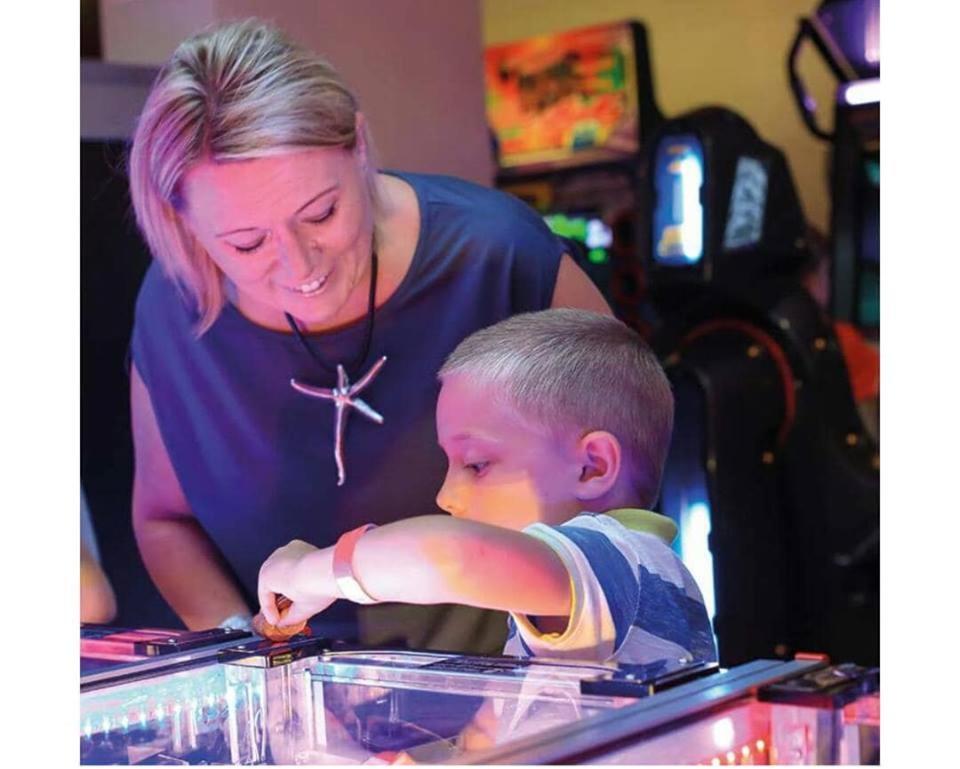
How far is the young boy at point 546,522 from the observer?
4.64ft

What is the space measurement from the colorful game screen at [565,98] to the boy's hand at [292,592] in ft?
7.76

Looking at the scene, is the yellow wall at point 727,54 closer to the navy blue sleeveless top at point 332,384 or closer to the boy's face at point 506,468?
the navy blue sleeveless top at point 332,384

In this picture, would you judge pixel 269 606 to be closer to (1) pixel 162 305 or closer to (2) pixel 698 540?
(1) pixel 162 305

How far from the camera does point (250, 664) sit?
1631 mm

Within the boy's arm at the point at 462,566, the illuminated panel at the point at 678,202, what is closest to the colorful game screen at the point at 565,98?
the illuminated panel at the point at 678,202

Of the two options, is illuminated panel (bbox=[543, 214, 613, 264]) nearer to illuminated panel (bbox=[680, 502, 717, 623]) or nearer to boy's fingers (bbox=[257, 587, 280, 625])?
illuminated panel (bbox=[680, 502, 717, 623])

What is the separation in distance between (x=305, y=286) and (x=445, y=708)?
89 centimetres

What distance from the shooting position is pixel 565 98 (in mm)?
4426

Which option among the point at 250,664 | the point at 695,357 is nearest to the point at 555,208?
the point at 695,357

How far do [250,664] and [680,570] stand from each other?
0.48m

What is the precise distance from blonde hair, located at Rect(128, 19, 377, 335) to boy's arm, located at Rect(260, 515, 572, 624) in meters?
0.87

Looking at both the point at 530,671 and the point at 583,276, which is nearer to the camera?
the point at 530,671
